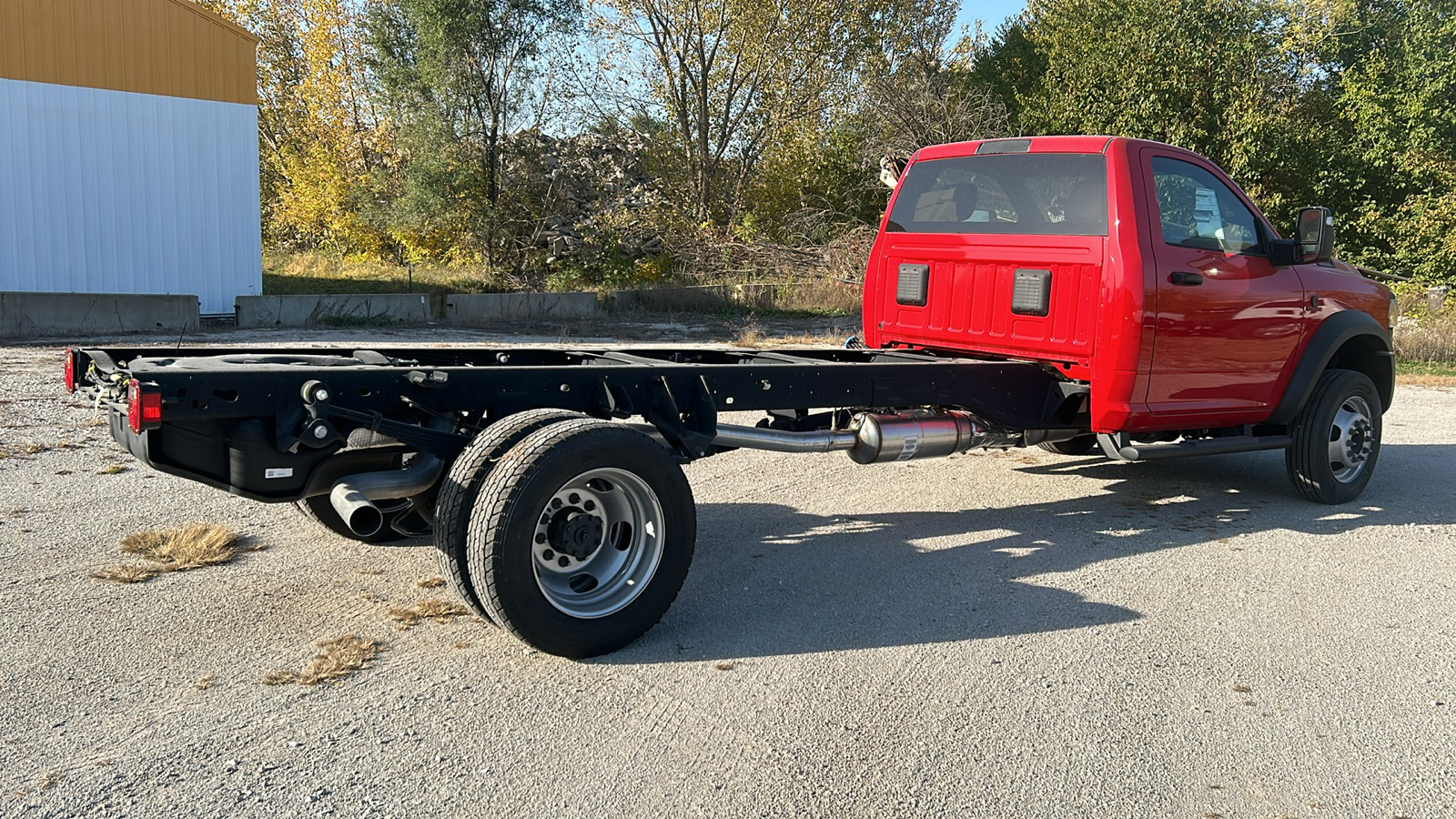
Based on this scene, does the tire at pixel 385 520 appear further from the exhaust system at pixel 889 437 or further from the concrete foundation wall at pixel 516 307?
the concrete foundation wall at pixel 516 307

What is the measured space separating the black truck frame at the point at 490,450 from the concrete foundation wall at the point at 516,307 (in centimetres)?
1559

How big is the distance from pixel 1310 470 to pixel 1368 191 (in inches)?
999

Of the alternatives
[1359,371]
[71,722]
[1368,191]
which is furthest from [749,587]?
[1368,191]

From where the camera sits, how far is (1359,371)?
761cm

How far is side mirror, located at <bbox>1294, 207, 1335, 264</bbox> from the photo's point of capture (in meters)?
6.68

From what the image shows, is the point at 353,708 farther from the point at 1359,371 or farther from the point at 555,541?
the point at 1359,371

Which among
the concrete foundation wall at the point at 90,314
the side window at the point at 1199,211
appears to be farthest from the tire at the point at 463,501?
the concrete foundation wall at the point at 90,314

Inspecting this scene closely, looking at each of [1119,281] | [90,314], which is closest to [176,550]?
[1119,281]

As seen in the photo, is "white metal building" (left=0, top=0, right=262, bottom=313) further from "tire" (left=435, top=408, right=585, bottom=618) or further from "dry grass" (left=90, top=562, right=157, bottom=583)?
"tire" (left=435, top=408, right=585, bottom=618)

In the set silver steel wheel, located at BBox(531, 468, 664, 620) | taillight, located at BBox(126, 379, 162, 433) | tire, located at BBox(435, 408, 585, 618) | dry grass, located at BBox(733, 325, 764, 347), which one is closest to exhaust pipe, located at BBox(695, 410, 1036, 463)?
silver steel wheel, located at BBox(531, 468, 664, 620)

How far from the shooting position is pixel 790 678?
4.11 m

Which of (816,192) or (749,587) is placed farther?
(816,192)

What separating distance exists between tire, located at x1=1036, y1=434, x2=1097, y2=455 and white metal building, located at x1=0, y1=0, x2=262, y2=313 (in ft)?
50.8

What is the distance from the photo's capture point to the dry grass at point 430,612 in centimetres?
457
